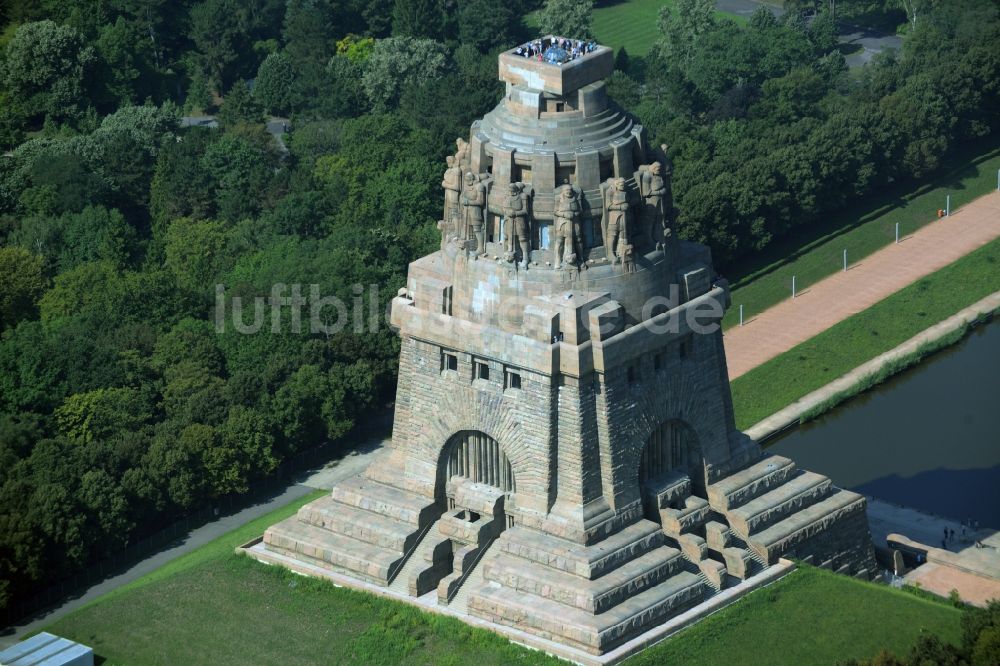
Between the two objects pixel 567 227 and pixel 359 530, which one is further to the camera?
pixel 359 530

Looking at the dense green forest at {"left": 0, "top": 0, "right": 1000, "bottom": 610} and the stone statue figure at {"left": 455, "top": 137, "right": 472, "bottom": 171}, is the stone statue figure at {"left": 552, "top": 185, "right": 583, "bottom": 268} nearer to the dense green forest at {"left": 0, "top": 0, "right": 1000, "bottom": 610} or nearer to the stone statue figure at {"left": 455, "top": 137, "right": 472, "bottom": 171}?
the stone statue figure at {"left": 455, "top": 137, "right": 472, "bottom": 171}

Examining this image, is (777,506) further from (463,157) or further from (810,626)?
(463,157)

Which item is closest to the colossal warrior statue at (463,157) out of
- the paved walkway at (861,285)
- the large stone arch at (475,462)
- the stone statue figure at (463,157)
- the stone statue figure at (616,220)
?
the stone statue figure at (463,157)

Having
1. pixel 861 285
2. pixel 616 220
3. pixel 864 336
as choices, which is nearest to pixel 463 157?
pixel 616 220

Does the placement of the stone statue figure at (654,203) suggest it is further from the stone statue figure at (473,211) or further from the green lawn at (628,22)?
the green lawn at (628,22)

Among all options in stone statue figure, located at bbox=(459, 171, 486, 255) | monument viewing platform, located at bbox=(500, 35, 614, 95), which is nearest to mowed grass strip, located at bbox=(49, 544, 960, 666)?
stone statue figure, located at bbox=(459, 171, 486, 255)
